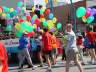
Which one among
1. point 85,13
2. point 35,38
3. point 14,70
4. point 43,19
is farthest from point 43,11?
point 14,70

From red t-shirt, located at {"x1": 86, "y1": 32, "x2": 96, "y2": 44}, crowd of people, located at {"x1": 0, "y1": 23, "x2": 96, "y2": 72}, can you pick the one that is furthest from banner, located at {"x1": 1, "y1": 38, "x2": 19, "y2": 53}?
red t-shirt, located at {"x1": 86, "y1": 32, "x2": 96, "y2": 44}

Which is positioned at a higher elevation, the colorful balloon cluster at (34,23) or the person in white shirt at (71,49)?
the colorful balloon cluster at (34,23)

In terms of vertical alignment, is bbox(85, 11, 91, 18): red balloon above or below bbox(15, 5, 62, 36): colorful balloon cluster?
above

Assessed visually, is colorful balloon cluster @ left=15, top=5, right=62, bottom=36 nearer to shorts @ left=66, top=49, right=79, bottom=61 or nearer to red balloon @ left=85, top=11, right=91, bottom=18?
red balloon @ left=85, top=11, right=91, bottom=18

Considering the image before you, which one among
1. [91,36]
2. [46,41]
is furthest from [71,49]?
[91,36]

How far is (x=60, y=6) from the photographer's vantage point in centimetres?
4575

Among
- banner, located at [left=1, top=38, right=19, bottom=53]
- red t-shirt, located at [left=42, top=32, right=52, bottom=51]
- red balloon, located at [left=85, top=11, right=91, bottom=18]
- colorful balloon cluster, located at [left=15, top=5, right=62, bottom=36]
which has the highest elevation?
red balloon, located at [left=85, top=11, right=91, bottom=18]

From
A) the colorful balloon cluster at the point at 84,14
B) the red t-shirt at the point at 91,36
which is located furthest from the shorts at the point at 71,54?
the colorful balloon cluster at the point at 84,14

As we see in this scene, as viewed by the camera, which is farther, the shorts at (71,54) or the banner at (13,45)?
the banner at (13,45)

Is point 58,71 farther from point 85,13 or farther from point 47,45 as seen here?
point 85,13

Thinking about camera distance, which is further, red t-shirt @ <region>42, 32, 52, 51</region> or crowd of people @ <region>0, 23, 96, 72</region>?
red t-shirt @ <region>42, 32, 52, 51</region>

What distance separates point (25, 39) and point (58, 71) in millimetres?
1795

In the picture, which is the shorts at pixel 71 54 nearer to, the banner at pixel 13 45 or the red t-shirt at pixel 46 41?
the red t-shirt at pixel 46 41

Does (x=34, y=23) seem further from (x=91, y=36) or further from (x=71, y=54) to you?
(x=71, y=54)
